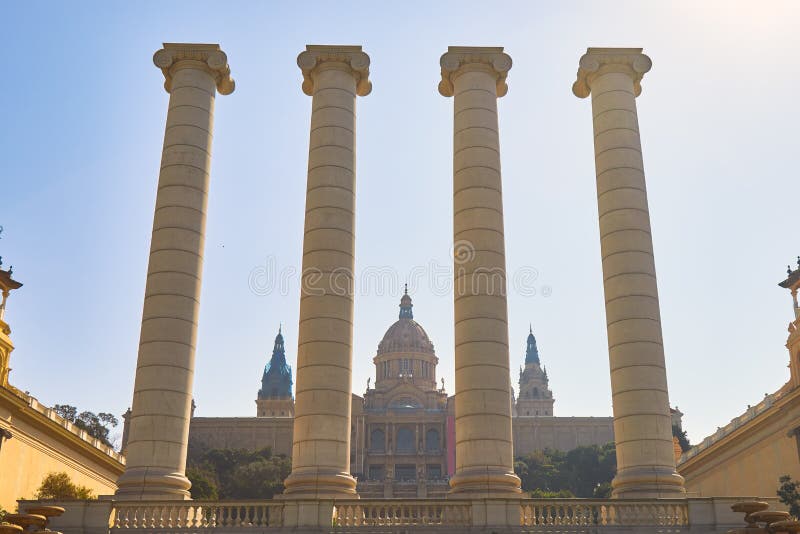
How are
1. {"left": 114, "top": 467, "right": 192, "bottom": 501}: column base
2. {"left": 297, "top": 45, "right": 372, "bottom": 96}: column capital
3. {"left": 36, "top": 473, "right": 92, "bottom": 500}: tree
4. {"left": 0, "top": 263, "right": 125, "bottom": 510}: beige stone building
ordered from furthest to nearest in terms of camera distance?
{"left": 36, "top": 473, "right": 92, "bottom": 500}: tree < {"left": 0, "top": 263, "right": 125, "bottom": 510}: beige stone building < {"left": 297, "top": 45, "right": 372, "bottom": 96}: column capital < {"left": 114, "top": 467, "right": 192, "bottom": 501}: column base

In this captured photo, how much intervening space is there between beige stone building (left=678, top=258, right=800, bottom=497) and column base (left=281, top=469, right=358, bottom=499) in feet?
157

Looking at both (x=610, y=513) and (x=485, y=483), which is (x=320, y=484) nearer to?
(x=485, y=483)

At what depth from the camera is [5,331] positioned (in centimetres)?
8412

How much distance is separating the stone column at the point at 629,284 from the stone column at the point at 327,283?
47.8ft

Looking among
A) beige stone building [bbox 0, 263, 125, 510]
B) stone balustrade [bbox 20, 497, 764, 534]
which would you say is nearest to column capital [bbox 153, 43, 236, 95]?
stone balustrade [bbox 20, 497, 764, 534]

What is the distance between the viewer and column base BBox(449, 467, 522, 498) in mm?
45281

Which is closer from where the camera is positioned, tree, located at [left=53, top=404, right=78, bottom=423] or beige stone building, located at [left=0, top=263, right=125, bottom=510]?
beige stone building, located at [left=0, top=263, right=125, bottom=510]

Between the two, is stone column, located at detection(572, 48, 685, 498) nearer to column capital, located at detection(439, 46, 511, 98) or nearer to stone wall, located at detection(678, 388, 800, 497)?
column capital, located at detection(439, 46, 511, 98)

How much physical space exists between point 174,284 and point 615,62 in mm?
30382

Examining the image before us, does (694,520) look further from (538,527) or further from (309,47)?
(309,47)

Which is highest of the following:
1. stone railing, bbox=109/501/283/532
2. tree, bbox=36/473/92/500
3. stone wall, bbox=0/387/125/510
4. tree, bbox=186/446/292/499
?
tree, bbox=186/446/292/499

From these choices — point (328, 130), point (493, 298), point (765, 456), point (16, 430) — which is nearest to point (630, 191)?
point (493, 298)

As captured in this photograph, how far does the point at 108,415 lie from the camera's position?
17612 centimetres

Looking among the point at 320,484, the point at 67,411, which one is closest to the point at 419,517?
the point at 320,484
